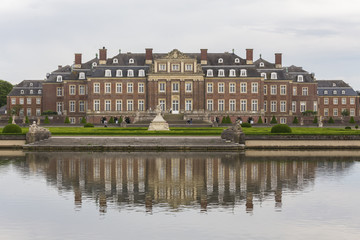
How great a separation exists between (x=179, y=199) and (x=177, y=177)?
5.24m

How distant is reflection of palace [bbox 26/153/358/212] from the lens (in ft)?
60.4

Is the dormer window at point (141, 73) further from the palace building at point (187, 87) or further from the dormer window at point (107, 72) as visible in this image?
the dormer window at point (107, 72)

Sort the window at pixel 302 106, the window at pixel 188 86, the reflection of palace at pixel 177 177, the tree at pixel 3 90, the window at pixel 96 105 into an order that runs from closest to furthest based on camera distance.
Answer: the reflection of palace at pixel 177 177, the window at pixel 188 86, the window at pixel 96 105, the window at pixel 302 106, the tree at pixel 3 90

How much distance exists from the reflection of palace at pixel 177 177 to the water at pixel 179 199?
0.13 feet

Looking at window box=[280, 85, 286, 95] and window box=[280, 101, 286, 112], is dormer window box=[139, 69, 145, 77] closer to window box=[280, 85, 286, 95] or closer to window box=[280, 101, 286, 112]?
window box=[280, 85, 286, 95]

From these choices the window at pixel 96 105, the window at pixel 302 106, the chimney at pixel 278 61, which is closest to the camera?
the window at pixel 96 105

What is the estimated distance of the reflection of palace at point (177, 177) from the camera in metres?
18.4

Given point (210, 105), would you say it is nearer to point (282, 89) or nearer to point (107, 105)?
point (282, 89)

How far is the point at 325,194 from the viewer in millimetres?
19344

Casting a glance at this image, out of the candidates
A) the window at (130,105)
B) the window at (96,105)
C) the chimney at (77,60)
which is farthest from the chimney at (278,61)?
the chimney at (77,60)

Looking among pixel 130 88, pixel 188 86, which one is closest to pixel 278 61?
pixel 188 86

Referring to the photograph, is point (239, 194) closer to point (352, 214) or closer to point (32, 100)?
point (352, 214)

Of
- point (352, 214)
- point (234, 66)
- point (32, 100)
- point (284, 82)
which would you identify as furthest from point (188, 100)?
point (352, 214)

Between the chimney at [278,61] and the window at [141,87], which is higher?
the chimney at [278,61]
